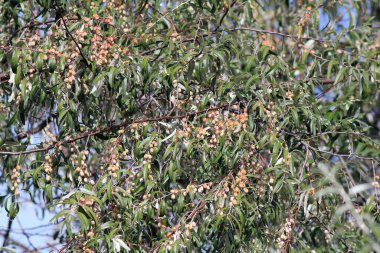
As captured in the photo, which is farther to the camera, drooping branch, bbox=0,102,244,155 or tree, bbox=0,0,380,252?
drooping branch, bbox=0,102,244,155

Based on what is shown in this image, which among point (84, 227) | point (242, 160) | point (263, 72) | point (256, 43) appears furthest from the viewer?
point (256, 43)

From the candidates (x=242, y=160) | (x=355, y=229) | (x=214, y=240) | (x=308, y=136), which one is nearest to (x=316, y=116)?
(x=308, y=136)

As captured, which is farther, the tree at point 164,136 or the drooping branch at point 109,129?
the drooping branch at point 109,129

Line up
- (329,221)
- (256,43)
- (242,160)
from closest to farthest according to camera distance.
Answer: (242,160), (329,221), (256,43)

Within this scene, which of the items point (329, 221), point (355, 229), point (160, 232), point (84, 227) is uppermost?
point (84, 227)

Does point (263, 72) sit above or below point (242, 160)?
above

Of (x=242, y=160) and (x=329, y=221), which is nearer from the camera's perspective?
(x=242, y=160)

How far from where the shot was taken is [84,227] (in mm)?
A: 2848

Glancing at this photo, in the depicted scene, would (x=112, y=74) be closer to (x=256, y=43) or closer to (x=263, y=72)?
(x=263, y=72)

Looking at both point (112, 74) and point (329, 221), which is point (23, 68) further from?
point (329, 221)

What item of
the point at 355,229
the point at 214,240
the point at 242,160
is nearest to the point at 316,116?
the point at 242,160

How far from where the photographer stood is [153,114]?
141 inches

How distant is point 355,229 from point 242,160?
1196 mm

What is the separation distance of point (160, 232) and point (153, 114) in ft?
1.95
